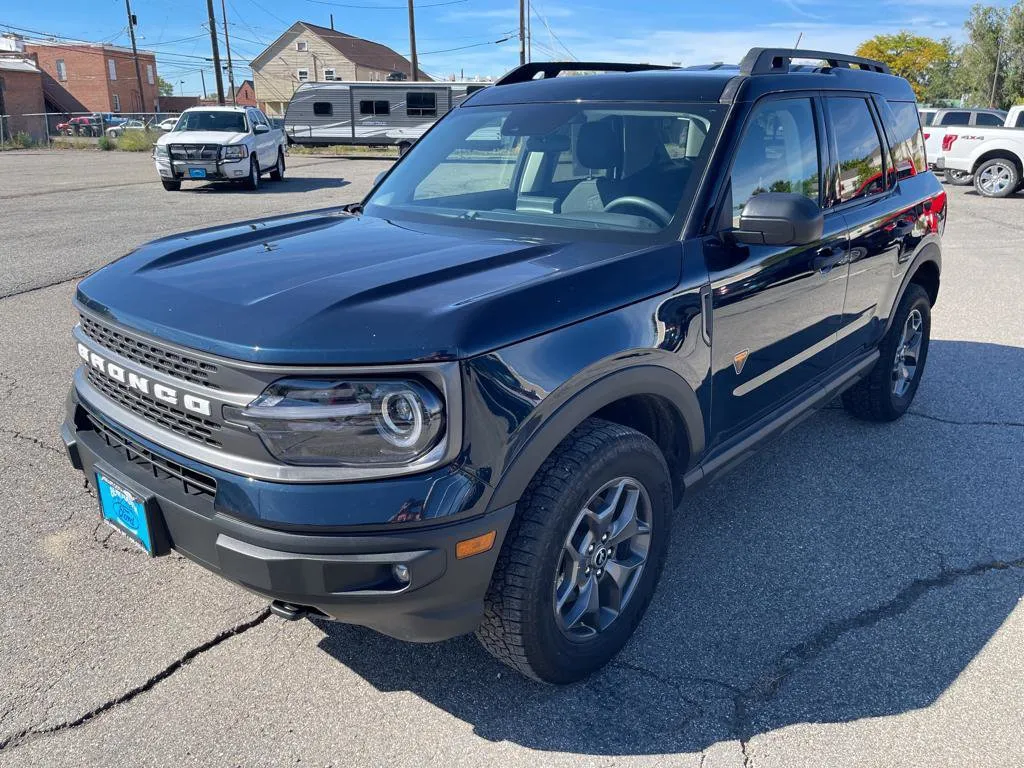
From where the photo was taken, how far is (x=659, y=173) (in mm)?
3148

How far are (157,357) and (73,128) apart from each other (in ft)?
164

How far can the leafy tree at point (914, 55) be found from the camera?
2611 inches

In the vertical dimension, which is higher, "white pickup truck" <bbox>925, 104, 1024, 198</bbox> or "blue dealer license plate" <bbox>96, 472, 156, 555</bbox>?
"white pickup truck" <bbox>925, 104, 1024, 198</bbox>

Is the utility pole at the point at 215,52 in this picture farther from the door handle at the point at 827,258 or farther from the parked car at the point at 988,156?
the door handle at the point at 827,258

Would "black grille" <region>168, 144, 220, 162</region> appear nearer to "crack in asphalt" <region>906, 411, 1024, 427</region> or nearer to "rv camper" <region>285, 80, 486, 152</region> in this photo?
"rv camper" <region>285, 80, 486, 152</region>

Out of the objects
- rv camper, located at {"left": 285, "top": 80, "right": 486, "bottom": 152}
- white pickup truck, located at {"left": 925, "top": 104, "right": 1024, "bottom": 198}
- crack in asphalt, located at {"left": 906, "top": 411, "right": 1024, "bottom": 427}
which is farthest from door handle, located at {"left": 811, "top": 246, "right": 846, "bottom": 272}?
rv camper, located at {"left": 285, "top": 80, "right": 486, "bottom": 152}

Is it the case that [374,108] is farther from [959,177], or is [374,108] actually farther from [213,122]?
[959,177]

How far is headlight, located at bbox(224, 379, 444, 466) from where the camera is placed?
2.08m

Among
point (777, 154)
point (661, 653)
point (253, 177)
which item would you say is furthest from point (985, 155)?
point (661, 653)

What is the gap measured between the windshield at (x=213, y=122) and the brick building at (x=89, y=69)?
57.6 metres

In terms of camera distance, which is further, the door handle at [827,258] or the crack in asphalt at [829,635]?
the door handle at [827,258]

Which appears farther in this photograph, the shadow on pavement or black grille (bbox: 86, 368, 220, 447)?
the shadow on pavement

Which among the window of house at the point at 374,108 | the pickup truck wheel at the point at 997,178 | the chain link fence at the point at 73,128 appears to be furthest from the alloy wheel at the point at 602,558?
the chain link fence at the point at 73,128

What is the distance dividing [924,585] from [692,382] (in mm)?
1356
